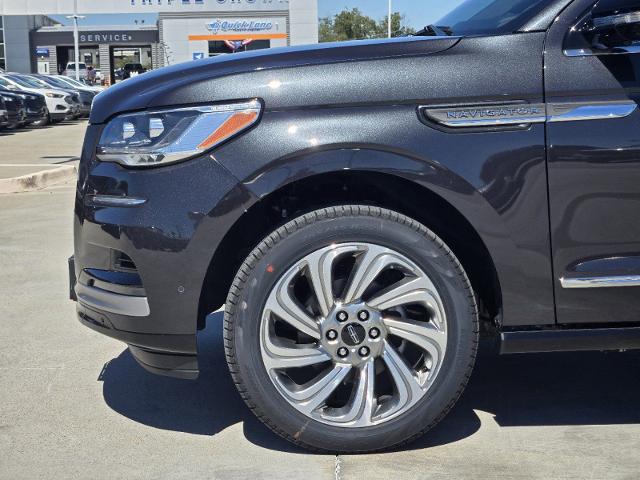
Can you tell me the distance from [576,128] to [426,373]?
3.32 ft

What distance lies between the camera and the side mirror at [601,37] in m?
3.21

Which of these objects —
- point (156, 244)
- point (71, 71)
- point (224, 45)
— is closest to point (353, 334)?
point (156, 244)

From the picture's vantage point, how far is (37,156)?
16.2 m

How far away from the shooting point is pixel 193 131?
3205mm

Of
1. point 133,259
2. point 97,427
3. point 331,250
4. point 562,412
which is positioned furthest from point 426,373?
point 97,427

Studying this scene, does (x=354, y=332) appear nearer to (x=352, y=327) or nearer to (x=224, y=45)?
(x=352, y=327)

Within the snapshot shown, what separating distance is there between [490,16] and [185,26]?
59.8 m

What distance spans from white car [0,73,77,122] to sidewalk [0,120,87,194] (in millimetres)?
1708

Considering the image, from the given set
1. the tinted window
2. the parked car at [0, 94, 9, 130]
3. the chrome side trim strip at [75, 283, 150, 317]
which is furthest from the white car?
the chrome side trim strip at [75, 283, 150, 317]

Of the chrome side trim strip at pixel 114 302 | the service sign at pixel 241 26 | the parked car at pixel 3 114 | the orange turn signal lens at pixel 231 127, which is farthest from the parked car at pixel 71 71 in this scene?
the orange turn signal lens at pixel 231 127

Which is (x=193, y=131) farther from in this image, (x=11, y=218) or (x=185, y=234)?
(x=11, y=218)

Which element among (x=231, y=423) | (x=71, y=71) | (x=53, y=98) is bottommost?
(x=231, y=423)

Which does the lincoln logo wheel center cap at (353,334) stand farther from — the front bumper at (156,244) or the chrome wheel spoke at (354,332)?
the front bumper at (156,244)

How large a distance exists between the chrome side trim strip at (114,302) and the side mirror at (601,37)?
1.76m
